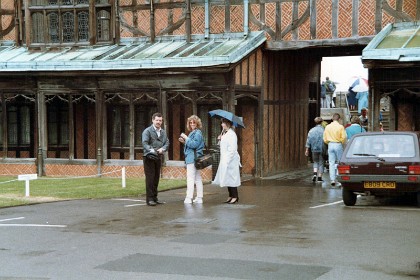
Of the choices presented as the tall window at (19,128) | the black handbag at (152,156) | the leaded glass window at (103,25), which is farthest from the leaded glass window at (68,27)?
the black handbag at (152,156)

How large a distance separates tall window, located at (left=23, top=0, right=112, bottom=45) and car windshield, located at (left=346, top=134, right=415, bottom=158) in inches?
420

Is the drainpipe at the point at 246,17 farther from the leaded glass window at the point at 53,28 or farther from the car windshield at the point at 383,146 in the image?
the car windshield at the point at 383,146

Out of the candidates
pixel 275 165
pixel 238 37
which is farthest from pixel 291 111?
pixel 238 37

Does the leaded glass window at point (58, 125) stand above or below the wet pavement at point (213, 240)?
above

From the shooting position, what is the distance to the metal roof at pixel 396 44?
18188mm

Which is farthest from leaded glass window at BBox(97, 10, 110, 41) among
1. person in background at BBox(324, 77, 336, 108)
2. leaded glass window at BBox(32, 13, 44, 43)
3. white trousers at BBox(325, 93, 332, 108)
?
white trousers at BBox(325, 93, 332, 108)

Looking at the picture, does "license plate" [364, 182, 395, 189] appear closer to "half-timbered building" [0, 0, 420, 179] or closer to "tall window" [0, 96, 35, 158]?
"half-timbered building" [0, 0, 420, 179]

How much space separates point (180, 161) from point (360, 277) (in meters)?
13.6

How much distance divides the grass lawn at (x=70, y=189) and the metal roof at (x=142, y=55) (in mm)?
3163

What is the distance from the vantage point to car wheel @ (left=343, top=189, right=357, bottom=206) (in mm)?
14773

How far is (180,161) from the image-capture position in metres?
21.6

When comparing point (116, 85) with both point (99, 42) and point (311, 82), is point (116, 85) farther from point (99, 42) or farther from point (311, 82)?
point (311, 82)

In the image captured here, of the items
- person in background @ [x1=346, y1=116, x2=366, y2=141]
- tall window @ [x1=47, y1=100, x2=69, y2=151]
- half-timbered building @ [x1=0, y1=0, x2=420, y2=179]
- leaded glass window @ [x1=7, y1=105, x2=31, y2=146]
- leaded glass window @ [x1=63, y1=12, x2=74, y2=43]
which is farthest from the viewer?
leaded glass window @ [x1=7, y1=105, x2=31, y2=146]

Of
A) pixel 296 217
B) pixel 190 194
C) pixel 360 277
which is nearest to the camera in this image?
pixel 360 277
